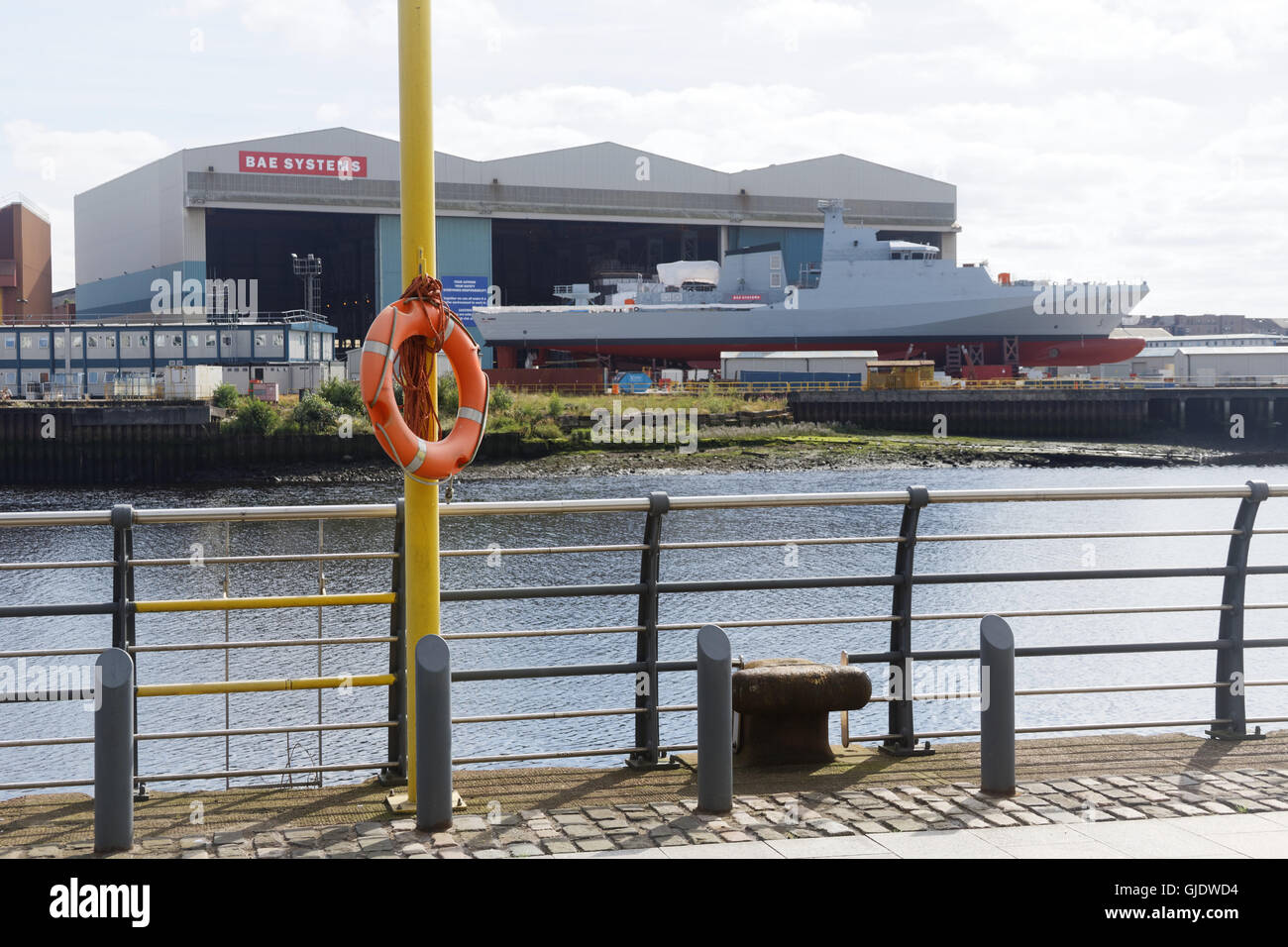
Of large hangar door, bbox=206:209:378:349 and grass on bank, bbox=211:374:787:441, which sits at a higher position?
large hangar door, bbox=206:209:378:349

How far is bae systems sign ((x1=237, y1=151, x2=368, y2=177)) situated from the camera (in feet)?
200

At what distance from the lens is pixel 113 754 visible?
4.91 metres

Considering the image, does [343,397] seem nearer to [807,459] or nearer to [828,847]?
[807,459]

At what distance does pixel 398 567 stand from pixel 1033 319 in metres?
67.3

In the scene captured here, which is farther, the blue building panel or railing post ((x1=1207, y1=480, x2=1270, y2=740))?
the blue building panel

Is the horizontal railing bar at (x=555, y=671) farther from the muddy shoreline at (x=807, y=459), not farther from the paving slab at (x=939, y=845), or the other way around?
the muddy shoreline at (x=807, y=459)

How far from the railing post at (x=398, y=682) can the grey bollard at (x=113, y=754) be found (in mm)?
1326

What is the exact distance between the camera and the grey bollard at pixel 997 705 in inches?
221

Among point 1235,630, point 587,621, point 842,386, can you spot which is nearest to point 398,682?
point 1235,630

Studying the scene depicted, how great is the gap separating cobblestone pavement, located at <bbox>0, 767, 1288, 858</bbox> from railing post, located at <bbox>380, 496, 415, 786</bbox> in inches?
27.4

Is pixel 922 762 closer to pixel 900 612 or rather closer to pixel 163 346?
pixel 900 612

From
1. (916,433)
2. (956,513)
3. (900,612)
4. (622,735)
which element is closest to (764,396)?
(916,433)

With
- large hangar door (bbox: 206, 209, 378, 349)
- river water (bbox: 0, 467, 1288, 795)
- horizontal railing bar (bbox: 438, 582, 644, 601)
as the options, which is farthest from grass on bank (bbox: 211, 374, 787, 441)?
horizontal railing bar (bbox: 438, 582, 644, 601)

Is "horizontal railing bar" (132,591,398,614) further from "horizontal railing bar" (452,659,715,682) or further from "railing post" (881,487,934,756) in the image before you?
"railing post" (881,487,934,756)
